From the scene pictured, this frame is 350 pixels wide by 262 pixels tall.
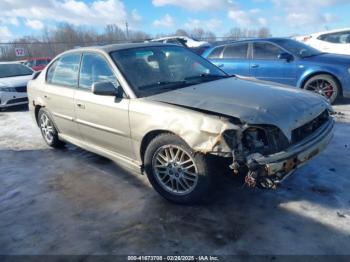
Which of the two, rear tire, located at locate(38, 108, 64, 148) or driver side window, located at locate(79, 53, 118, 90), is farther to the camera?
rear tire, located at locate(38, 108, 64, 148)

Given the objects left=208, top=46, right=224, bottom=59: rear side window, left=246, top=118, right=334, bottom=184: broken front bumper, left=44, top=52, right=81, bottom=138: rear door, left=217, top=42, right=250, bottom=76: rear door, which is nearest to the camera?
left=246, top=118, right=334, bottom=184: broken front bumper

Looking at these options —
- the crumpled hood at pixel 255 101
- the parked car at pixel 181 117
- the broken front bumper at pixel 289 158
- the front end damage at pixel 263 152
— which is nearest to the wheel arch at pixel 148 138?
the parked car at pixel 181 117

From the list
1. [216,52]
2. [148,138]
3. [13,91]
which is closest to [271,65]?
[216,52]

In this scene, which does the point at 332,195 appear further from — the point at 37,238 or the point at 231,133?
the point at 37,238

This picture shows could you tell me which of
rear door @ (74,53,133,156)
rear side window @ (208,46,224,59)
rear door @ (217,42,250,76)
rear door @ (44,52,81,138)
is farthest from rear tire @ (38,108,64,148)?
rear side window @ (208,46,224,59)

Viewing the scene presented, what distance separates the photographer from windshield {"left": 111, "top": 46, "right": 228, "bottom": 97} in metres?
3.81

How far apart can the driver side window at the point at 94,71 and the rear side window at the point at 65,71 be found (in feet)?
0.57

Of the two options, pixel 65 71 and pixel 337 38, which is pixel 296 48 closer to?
pixel 337 38

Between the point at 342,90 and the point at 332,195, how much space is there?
14.7 feet

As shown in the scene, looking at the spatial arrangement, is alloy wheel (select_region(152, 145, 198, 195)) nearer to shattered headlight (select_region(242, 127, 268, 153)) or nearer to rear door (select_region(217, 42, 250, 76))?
shattered headlight (select_region(242, 127, 268, 153))

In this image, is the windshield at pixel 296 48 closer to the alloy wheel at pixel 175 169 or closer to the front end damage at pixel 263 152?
the front end damage at pixel 263 152

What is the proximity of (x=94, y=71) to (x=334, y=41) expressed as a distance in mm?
9540

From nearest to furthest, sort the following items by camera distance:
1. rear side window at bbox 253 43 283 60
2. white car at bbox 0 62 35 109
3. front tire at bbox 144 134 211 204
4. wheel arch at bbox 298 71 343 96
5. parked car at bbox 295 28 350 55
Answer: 1. front tire at bbox 144 134 211 204
2. wheel arch at bbox 298 71 343 96
3. rear side window at bbox 253 43 283 60
4. white car at bbox 0 62 35 109
5. parked car at bbox 295 28 350 55

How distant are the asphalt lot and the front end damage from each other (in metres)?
0.35
